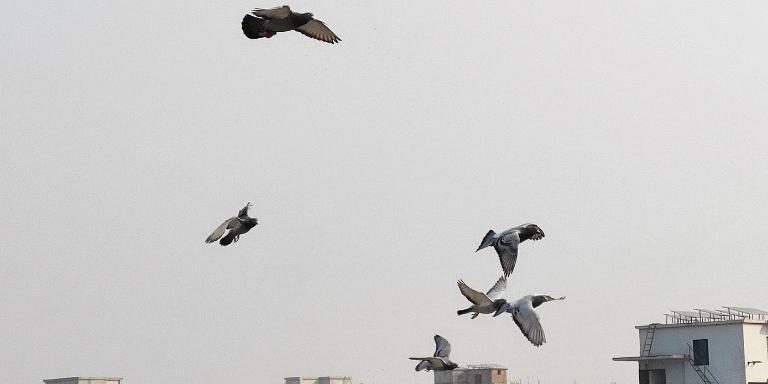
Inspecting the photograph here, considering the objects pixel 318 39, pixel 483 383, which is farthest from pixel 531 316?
Answer: pixel 483 383

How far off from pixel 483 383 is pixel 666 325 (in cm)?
1399

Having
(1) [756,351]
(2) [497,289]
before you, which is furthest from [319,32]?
(1) [756,351]

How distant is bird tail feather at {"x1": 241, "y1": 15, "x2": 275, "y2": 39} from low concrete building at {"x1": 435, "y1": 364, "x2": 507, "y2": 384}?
66.3m

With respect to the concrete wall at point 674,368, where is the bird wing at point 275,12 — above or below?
above

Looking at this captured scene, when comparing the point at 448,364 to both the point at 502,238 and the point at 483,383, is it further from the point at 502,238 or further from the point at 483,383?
the point at 483,383

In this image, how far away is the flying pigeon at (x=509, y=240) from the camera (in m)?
28.7

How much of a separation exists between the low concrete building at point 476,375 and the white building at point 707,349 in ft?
31.9

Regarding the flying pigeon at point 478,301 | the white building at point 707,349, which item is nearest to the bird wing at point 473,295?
the flying pigeon at point 478,301

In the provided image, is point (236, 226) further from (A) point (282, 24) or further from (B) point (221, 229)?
(A) point (282, 24)

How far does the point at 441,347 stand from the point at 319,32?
9.86 m

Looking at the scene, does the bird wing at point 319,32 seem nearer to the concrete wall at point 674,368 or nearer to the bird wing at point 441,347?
the bird wing at point 441,347

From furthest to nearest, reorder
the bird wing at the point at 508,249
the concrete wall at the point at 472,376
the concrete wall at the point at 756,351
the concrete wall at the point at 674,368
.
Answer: the concrete wall at the point at 472,376 < the concrete wall at the point at 674,368 < the concrete wall at the point at 756,351 < the bird wing at the point at 508,249

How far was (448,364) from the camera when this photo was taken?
32500 mm

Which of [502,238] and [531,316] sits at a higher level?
[502,238]
